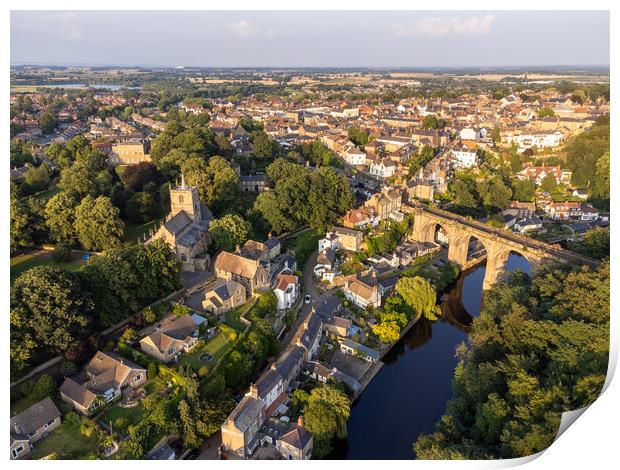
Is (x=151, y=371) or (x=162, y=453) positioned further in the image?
(x=151, y=371)

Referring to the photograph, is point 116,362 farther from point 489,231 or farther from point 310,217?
point 489,231

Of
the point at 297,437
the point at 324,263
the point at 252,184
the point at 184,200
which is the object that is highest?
the point at 252,184

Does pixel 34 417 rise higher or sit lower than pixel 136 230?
lower

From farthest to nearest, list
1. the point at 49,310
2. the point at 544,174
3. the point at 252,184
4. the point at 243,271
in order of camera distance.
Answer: the point at 544,174 < the point at 252,184 < the point at 243,271 < the point at 49,310

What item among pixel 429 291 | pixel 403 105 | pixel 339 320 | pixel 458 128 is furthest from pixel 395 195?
pixel 403 105

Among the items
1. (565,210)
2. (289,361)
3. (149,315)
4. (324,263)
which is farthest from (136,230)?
(565,210)

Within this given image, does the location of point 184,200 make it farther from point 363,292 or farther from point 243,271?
point 363,292
